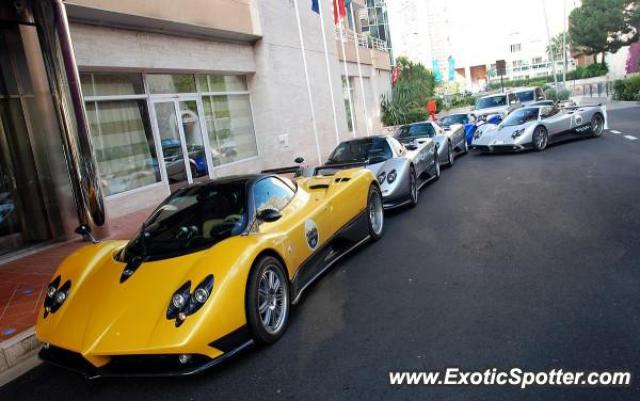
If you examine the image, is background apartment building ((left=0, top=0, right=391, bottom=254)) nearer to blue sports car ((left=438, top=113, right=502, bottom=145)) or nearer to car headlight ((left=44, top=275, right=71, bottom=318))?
car headlight ((left=44, top=275, right=71, bottom=318))

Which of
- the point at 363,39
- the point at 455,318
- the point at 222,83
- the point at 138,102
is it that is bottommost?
the point at 455,318

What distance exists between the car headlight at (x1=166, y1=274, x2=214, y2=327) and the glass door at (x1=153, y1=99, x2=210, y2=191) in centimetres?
887

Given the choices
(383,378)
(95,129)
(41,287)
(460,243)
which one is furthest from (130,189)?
(383,378)

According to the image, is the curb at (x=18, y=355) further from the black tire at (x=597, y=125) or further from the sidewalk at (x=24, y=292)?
the black tire at (x=597, y=125)

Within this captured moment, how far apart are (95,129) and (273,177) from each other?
6.43 meters

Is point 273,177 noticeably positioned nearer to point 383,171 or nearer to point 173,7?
point 383,171

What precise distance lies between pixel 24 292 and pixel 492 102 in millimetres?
20231

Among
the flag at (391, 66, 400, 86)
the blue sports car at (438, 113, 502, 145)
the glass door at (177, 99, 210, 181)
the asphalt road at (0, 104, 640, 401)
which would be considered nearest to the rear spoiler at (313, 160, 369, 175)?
the asphalt road at (0, 104, 640, 401)

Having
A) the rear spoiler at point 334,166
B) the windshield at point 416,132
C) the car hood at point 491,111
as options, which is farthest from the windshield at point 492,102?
the rear spoiler at point 334,166

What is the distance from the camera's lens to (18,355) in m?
4.36

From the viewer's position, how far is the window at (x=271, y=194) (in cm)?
476

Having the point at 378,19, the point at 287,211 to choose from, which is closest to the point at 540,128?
the point at 287,211

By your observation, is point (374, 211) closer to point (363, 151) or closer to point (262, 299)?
point (363, 151)

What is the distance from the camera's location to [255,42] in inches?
604
